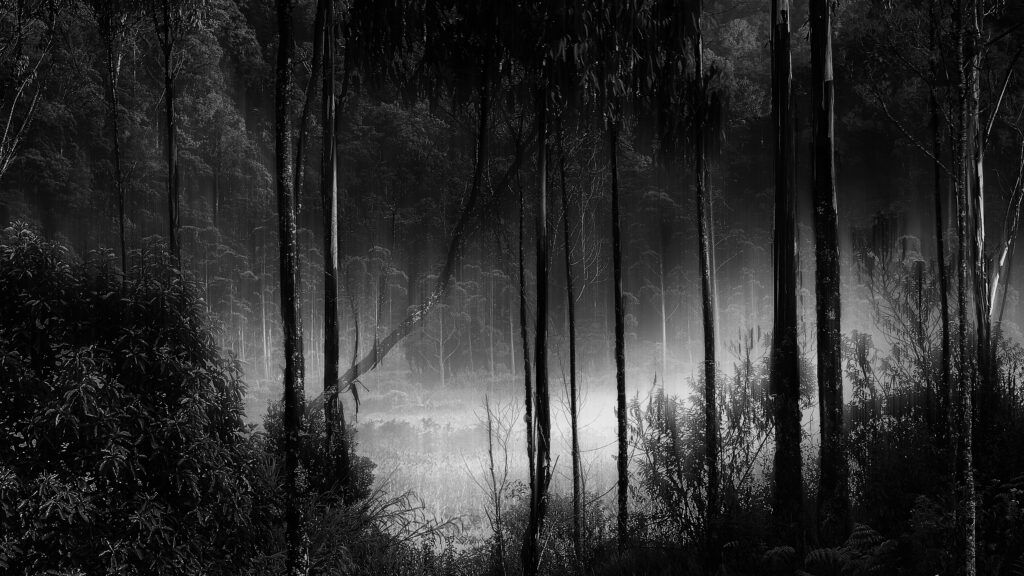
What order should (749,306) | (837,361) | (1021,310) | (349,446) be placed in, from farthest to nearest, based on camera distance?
(749,306)
(1021,310)
(349,446)
(837,361)

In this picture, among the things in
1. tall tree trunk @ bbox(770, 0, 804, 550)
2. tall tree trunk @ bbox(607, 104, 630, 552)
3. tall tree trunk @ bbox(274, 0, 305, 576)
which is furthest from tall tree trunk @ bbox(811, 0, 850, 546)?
tall tree trunk @ bbox(274, 0, 305, 576)

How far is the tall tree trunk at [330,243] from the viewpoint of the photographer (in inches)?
424

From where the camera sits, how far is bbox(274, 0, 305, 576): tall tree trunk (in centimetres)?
596

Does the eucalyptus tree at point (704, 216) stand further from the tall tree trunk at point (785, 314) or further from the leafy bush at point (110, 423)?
the leafy bush at point (110, 423)

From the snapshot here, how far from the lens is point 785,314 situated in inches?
304

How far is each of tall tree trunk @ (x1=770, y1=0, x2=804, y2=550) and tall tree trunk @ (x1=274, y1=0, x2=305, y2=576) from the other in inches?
202

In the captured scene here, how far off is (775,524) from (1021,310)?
21.0 m

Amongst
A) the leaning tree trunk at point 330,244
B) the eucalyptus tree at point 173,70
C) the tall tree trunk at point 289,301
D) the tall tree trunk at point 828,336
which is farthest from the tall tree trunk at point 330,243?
the tall tree trunk at point 828,336

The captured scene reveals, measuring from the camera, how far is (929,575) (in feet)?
18.5

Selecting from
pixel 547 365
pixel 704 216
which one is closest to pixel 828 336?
pixel 704 216

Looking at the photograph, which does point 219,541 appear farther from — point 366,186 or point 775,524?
point 366,186

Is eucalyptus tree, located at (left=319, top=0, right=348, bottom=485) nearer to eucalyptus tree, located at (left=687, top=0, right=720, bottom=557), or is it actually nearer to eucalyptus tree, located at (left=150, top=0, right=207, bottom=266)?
eucalyptus tree, located at (left=150, top=0, right=207, bottom=266)

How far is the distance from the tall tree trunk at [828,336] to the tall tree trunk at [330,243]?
23.7 ft

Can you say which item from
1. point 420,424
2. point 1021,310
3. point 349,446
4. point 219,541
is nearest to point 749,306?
point 1021,310
